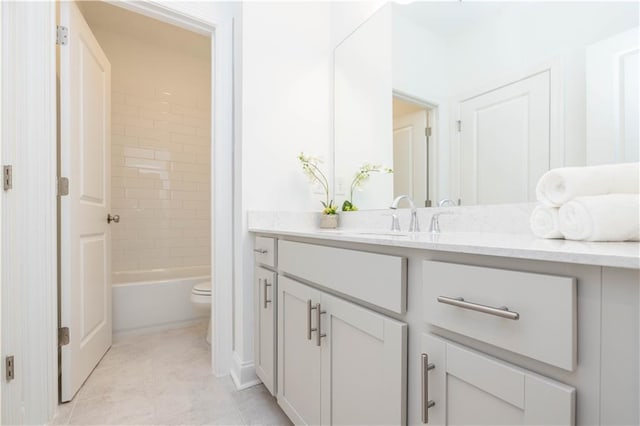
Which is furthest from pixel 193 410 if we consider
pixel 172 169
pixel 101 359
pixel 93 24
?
pixel 93 24

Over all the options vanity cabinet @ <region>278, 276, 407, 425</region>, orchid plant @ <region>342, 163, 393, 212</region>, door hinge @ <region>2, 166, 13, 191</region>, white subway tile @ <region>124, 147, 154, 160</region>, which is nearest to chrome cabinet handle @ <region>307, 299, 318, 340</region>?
vanity cabinet @ <region>278, 276, 407, 425</region>

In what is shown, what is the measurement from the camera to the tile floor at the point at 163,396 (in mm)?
1387

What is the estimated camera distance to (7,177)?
1261 mm

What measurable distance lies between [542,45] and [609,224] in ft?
2.42

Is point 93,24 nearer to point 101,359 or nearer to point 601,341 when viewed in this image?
point 101,359

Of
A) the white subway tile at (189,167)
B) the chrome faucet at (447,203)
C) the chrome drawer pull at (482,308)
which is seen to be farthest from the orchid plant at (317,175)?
the white subway tile at (189,167)

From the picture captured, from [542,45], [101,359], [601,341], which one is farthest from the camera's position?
[101,359]

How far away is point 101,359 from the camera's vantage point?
194 cm

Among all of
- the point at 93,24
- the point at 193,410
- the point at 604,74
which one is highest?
the point at 93,24

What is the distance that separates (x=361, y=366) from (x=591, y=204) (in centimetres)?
68

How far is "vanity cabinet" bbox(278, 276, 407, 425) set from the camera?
30.2 inches

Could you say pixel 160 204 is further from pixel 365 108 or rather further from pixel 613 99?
pixel 613 99

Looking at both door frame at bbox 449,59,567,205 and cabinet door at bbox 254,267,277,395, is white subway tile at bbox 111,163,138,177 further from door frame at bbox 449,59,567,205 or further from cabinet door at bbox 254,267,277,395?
door frame at bbox 449,59,567,205

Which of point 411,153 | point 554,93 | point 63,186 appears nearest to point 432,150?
point 411,153
